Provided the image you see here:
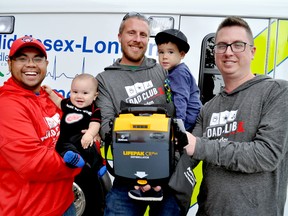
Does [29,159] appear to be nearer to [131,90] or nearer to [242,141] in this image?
[131,90]

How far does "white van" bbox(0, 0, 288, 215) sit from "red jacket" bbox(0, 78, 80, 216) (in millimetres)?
1247

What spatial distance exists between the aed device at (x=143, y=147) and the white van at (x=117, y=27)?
57.0 inches

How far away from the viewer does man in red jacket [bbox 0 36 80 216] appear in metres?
1.60

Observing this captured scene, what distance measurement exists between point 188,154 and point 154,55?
4.83ft

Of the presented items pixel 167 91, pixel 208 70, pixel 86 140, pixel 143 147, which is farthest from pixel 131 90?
pixel 208 70

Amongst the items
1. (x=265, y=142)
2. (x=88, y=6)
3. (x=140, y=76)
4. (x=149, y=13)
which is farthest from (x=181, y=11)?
(x=265, y=142)

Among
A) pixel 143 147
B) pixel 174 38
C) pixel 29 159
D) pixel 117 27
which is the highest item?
pixel 117 27

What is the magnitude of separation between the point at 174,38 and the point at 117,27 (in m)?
0.72

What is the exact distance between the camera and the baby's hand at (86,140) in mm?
1819

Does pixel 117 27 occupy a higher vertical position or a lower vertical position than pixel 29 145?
higher

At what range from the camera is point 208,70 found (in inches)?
A: 114

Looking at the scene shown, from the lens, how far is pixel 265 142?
153 centimetres

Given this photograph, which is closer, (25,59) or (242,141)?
(242,141)

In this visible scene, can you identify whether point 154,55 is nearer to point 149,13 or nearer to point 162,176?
point 149,13
